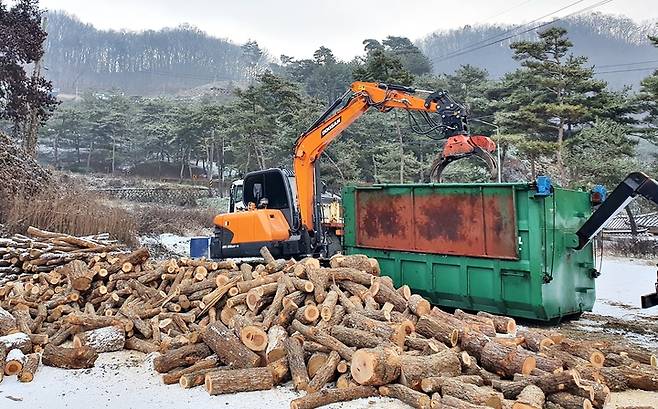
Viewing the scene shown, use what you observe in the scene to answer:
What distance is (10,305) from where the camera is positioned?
789cm

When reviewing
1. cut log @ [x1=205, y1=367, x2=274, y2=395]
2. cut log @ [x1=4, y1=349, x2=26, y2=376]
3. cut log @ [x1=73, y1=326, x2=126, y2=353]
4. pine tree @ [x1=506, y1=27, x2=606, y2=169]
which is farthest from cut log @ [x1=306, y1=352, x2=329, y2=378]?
pine tree @ [x1=506, y1=27, x2=606, y2=169]

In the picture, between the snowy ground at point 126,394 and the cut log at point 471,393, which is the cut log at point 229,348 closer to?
the snowy ground at point 126,394

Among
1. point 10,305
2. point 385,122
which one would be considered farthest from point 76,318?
point 385,122

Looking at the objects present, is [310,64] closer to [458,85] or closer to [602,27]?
[458,85]

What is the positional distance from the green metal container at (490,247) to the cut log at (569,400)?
311cm

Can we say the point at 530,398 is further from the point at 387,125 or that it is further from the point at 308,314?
the point at 387,125

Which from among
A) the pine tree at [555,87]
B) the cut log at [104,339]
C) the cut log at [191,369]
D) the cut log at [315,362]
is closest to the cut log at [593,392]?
the cut log at [315,362]

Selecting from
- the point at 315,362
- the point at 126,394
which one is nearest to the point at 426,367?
the point at 315,362

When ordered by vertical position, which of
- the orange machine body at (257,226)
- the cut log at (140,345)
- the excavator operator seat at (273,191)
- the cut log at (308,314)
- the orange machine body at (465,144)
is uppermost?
the orange machine body at (465,144)

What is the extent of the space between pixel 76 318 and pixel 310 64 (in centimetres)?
5478

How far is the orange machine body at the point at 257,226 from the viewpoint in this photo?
9.81 meters

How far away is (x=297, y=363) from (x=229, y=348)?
780 millimetres

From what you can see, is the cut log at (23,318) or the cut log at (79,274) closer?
the cut log at (23,318)

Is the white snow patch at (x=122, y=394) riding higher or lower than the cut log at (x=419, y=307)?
lower
